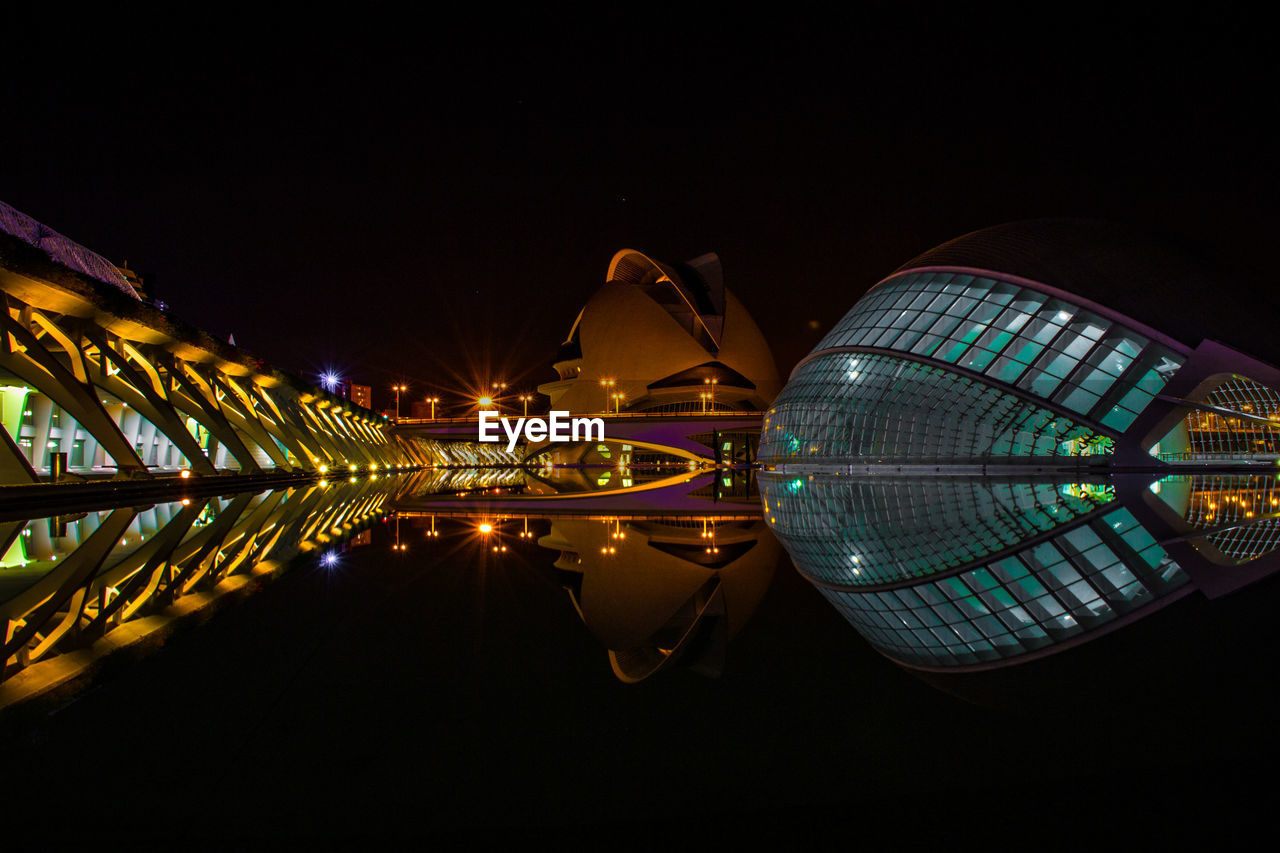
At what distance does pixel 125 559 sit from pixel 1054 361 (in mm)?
24153

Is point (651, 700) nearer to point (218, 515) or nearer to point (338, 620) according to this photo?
point (338, 620)

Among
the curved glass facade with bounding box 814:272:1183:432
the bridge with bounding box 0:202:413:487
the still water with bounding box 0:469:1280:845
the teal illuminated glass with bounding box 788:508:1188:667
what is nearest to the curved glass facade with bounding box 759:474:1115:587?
the still water with bounding box 0:469:1280:845

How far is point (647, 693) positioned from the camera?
274cm

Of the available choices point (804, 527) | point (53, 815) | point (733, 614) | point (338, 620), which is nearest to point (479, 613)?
point (338, 620)

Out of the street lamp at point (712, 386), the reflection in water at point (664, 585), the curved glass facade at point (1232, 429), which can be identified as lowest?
the reflection in water at point (664, 585)

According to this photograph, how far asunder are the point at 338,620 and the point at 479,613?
726 mm

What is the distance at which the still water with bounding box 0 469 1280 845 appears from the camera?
1.84 metres

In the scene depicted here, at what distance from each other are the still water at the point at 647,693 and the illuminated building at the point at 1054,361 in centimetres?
1836

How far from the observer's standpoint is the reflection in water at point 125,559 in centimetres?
407

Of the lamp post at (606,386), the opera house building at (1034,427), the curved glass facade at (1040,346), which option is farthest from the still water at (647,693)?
the lamp post at (606,386)

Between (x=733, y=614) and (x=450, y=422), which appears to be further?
(x=450, y=422)

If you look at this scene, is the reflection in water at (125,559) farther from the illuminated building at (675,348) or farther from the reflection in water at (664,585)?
the illuminated building at (675,348)

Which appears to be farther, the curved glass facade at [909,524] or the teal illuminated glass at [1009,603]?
the curved glass facade at [909,524]

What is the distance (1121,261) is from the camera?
25.0 metres
